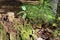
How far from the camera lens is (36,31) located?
3178mm

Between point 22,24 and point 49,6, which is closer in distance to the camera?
point 22,24

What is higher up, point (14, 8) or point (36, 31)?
point (14, 8)

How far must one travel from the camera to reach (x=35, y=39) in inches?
120

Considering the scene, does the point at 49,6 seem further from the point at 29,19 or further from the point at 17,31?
the point at 17,31

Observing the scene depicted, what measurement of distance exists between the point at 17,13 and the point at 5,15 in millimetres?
222

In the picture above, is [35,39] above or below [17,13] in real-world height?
below

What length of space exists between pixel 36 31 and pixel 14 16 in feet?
1.46

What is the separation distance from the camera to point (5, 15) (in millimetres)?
3305

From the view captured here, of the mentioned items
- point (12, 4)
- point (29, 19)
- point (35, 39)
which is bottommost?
point (35, 39)

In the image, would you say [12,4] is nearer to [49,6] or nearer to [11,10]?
[11,10]

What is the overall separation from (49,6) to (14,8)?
592 millimetres

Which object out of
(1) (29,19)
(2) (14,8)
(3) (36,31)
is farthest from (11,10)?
(3) (36,31)

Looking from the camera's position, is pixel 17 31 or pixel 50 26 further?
pixel 50 26

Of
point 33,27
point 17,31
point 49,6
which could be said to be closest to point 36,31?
point 33,27
